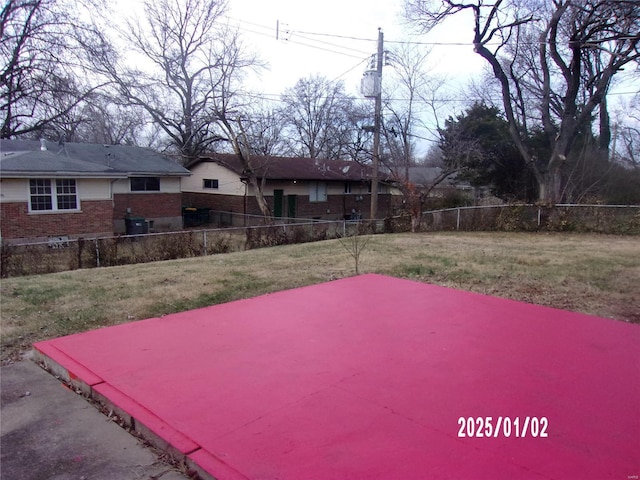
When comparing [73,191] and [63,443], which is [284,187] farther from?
[63,443]

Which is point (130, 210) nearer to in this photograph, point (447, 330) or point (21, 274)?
point (21, 274)

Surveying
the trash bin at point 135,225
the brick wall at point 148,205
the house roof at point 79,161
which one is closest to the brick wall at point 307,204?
the brick wall at point 148,205

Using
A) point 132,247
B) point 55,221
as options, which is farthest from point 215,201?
point 132,247

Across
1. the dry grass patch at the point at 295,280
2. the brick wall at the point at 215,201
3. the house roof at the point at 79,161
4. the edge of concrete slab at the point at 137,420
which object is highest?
the house roof at the point at 79,161

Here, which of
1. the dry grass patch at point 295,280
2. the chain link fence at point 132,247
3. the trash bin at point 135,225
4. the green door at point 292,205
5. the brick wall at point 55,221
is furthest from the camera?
the green door at point 292,205

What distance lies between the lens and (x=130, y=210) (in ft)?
76.7

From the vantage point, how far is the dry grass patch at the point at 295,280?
608 cm

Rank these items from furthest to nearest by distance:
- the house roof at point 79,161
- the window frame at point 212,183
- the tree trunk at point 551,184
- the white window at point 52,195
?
the window frame at point 212,183 → the tree trunk at point 551,184 → the white window at point 52,195 → the house roof at point 79,161

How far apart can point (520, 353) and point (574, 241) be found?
37.5ft

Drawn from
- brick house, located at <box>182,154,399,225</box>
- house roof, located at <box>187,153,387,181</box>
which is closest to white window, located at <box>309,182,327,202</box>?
brick house, located at <box>182,154,399,225</box>

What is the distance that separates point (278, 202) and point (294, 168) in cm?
266

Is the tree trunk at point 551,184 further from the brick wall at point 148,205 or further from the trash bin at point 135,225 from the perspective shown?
the trash bin at point 135,225

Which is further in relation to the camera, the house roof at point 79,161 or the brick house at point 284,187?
the brick house at point 284,187

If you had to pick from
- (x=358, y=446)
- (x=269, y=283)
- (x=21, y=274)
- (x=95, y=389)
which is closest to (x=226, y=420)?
(x=358, y=446)
